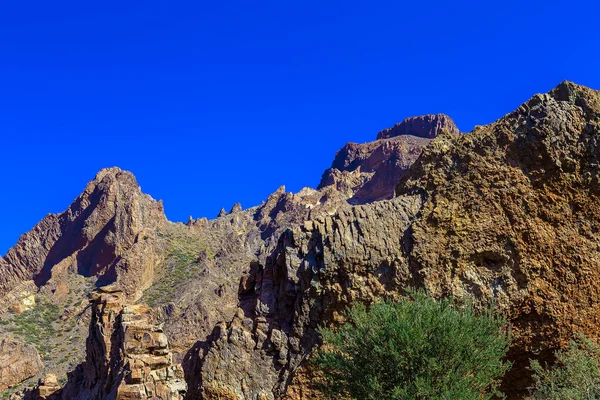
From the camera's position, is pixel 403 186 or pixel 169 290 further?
pixel 169 290

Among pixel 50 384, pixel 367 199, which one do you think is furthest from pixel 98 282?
pixel 367 199

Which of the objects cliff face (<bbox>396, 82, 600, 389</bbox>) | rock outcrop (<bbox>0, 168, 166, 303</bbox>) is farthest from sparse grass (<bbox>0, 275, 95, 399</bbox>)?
cliff face (<bbox>396, 82, 600, 389</bbox>)

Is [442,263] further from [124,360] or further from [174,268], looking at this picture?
[174,268]

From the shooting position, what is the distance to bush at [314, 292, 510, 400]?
16547 millimetres

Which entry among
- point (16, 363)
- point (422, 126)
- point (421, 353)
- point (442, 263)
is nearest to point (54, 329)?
point (16, 363)

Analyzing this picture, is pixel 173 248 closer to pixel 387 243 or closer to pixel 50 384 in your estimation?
pixel 50 384

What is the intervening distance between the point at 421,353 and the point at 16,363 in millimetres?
45581

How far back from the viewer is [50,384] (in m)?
32.5

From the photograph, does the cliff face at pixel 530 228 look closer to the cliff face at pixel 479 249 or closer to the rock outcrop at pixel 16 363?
the cliff face at pixel 479 249

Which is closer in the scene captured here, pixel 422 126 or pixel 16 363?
pixel 16 363

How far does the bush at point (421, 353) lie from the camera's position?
16547 millimetres

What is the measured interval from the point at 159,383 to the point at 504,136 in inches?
515

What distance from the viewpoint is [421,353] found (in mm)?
16812

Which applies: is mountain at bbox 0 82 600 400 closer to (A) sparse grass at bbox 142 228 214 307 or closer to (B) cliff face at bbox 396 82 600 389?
(B) cliff face at bbox 396 82 600 389
